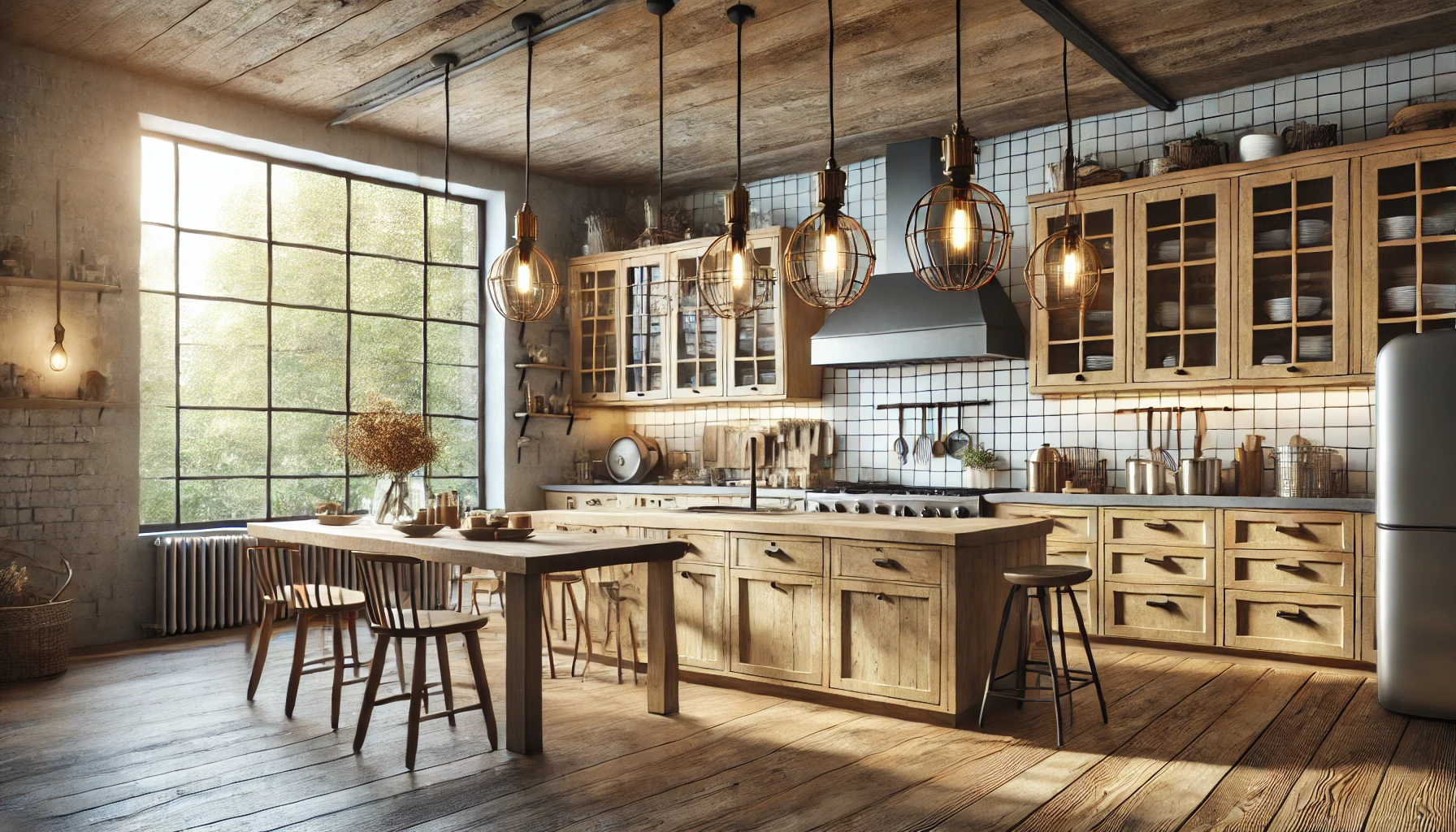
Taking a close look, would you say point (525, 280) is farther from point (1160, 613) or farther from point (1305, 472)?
point (1305, 472)

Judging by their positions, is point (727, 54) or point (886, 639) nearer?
point (886, 639)

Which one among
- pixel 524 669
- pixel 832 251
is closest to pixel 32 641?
pixel 524 669

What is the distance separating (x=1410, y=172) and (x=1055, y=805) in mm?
3769

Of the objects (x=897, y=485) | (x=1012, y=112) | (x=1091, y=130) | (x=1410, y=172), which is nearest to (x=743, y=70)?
(x=1012, y=112)

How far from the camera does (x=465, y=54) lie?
5242mm

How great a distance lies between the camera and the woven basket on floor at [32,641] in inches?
181

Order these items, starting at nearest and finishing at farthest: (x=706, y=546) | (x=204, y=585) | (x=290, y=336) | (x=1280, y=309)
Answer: (x=706, y=546), (x=1280, y=309), (x=204, y=585), (x=290, y=336)

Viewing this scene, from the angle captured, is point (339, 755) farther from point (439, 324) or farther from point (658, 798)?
point (439, 324)

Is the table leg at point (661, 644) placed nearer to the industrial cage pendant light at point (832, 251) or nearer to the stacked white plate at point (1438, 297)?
the industrial cage pendant light at point (832, 251)

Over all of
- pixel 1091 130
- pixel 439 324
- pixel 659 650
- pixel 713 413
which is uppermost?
pixel 1091 130

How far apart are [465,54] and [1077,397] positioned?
399 centimetres

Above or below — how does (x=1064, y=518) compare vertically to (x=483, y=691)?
above

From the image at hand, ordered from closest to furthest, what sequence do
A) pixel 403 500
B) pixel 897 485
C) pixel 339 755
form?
pixel 339 755, pixel 403 500, pixel 897 485

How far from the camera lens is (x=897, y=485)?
21.8 feet
